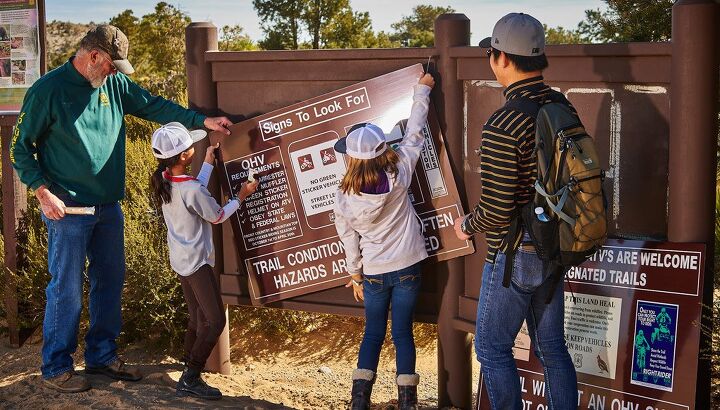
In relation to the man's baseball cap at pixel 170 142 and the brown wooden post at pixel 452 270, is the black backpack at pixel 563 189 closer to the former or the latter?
the brown wooden post at pixel 452 270

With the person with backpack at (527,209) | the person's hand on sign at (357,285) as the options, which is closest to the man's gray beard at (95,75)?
the person's hand on sign at (357,285)

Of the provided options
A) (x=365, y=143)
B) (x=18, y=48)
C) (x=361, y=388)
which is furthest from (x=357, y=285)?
(x=18, y=48)

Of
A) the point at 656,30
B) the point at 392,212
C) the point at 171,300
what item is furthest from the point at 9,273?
the point at 656,30

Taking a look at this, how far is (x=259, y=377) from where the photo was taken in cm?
639

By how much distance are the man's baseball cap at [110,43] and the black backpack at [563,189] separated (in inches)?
94.4

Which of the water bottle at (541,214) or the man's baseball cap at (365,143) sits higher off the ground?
the man's baseball cap at (365,143)

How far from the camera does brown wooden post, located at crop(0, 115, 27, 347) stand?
272 inches

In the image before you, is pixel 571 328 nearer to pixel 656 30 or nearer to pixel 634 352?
pixel 634 352

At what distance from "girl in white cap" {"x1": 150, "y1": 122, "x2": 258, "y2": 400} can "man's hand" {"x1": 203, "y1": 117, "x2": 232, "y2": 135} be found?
0.11 metres

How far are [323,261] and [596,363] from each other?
1639mm

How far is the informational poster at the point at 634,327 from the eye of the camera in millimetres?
4301

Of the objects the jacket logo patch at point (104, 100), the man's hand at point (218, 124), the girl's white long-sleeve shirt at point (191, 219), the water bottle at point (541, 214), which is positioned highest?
the jacket logo patch at point (104, 100)

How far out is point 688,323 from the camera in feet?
14.0

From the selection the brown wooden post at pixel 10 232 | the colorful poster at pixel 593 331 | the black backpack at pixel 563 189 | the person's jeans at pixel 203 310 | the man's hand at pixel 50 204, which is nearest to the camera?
the black backpack at pixel 563 189
